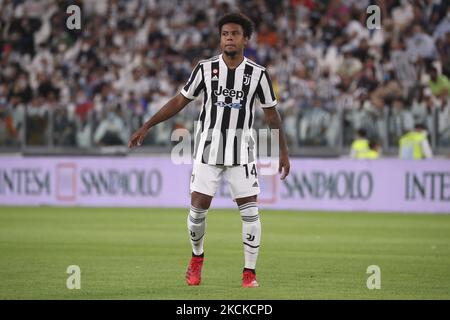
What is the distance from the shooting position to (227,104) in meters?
10.0

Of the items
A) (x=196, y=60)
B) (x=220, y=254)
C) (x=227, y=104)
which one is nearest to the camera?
(x=227, y=104)

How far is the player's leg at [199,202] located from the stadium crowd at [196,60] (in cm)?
1353

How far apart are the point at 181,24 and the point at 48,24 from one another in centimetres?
409

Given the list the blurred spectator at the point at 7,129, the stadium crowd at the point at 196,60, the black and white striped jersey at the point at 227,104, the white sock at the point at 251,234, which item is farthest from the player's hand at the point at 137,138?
the blurred spectator at the point at 7,129

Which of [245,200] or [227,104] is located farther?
[245,200]

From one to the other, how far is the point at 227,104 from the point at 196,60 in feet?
58.6

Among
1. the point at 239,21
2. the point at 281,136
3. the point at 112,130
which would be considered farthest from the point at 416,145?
the point at 239,21

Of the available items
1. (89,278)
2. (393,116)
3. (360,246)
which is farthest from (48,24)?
(89,278)

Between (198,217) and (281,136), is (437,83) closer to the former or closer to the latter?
(281,136)

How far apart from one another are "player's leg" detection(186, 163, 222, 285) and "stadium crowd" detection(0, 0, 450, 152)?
13.5 meters

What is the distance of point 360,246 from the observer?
50.7ft

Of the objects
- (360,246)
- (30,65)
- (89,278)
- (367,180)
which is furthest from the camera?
(30,65)

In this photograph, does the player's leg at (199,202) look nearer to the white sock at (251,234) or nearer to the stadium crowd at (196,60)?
the white sock at (251,234)
